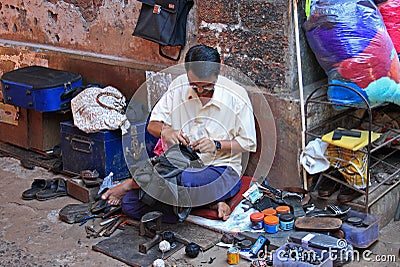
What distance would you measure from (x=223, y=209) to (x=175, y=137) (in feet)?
1.79

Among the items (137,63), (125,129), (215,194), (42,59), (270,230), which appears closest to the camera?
(270,230)

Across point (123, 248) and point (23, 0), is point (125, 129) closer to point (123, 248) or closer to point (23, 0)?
point (123, 248)

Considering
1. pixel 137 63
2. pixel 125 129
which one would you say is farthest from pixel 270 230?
pixel 137 63

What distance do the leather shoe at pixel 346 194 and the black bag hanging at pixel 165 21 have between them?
1.62 m

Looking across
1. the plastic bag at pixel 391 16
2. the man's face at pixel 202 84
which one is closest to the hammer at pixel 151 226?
the man's face at pixel 202 84

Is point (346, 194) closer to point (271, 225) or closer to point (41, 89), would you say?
point (271, 225)

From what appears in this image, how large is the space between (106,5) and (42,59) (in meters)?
1.10

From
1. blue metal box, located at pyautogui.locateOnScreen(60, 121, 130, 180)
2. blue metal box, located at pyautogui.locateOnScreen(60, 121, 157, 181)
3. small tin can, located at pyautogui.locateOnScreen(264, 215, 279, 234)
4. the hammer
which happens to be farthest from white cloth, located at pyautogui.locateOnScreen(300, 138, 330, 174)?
blue metal box, located at pyautogui.locateOnScreen(60, 121, 130, 180)

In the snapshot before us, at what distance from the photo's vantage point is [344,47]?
11.4 feet

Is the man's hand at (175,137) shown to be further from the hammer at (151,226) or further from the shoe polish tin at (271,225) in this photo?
the shoe polish tin at (271,225)

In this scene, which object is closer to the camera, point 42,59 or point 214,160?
point 214,160

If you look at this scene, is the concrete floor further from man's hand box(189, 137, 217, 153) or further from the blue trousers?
man's hand box(189, 137, 217, 153)

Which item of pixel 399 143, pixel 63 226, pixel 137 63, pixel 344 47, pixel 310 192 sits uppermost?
pixel 344 47

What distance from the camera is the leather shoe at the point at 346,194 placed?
353 centimetres
